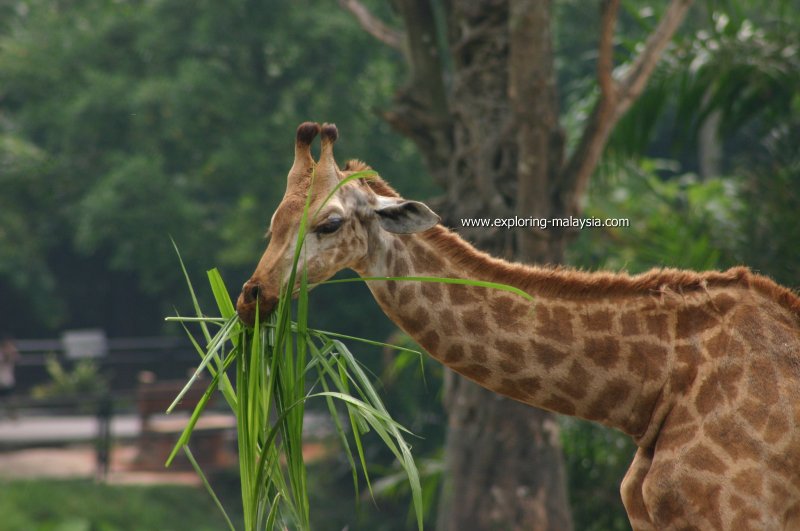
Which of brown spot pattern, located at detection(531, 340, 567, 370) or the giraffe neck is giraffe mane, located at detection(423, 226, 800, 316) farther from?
brown spot pattern, located at detection(531, 340, 567, 370)

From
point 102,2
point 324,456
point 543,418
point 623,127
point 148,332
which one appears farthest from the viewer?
point 148,332

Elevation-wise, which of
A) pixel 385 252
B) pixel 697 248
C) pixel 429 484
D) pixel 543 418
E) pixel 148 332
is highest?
pixel 385 252

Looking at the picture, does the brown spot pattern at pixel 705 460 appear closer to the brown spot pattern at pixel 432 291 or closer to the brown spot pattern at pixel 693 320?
the brown spot pattern at pixel 693 320

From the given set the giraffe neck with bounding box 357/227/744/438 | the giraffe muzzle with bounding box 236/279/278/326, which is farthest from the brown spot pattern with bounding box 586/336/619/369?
the giraffe muzzle with bounding box 236/279/278/326

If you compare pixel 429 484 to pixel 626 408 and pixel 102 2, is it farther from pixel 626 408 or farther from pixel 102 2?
pixel 102 2

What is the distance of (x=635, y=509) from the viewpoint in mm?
3871

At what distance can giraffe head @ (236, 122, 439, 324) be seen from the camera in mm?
3600

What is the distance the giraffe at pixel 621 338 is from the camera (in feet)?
11.8

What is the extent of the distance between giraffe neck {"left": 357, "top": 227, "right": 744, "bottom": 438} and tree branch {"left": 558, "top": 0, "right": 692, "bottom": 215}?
3.66 metres

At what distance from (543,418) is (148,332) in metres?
15.3

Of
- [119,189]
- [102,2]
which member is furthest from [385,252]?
[102,2]

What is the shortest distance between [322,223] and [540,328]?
0.89m

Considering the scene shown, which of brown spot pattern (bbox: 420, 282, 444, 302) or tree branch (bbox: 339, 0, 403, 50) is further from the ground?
tree branch (bbox: 339, 0, 403, 50)

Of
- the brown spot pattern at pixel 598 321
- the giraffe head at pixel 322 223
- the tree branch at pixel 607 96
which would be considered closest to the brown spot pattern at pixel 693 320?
the brown spot pattern at pixel 598 321
